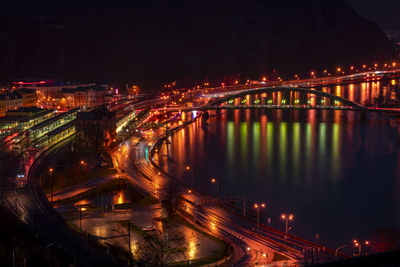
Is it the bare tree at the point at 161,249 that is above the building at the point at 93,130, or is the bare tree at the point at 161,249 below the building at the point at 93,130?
below

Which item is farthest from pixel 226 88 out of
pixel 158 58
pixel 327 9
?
pixel 327 9

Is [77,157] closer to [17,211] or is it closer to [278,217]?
[17,211]

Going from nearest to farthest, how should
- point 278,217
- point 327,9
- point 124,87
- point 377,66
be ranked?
1. point 278,217
2. point 124,87
3. point 377,66
4. point 327,9

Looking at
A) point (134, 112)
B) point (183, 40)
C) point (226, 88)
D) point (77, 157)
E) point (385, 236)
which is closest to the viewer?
point (385, 236)

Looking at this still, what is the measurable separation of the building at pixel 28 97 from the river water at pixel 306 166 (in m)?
4.46

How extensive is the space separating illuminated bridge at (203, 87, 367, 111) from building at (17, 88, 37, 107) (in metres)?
4.51

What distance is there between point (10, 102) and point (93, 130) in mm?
4372

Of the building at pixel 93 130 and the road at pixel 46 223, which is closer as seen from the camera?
the road at pixel 46 223

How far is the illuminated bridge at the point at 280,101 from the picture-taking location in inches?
609

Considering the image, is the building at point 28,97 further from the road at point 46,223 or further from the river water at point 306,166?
the road at point 46,223

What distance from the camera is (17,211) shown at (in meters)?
6.26

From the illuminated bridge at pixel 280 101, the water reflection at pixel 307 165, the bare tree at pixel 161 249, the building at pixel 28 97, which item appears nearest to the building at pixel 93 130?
the water reflection at pixel 307 165

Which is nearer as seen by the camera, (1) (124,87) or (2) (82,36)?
(1) (124,87)

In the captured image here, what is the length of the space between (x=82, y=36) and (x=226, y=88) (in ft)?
35.0
